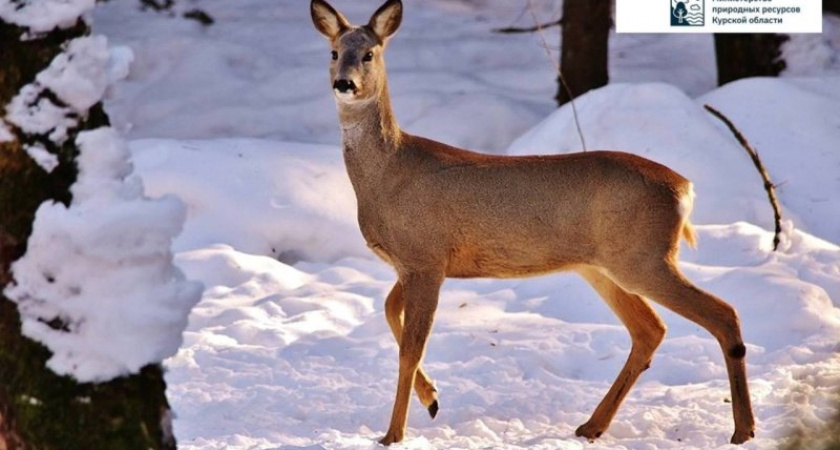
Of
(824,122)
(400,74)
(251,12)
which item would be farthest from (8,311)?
(251,12)

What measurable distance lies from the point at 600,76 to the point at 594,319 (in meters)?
4.45

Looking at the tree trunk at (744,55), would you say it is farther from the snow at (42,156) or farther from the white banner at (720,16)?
the snow at (42,156)

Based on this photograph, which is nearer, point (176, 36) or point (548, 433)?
point (548, 433)

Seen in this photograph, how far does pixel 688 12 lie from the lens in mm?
13227

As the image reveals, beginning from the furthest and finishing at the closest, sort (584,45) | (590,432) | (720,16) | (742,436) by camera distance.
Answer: (720,16)
(584,45)
(590,432)
(742,436)

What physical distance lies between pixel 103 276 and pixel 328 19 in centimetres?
248

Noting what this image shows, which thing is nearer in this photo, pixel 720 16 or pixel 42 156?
pixel 42 156

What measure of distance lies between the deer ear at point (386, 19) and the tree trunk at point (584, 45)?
18.2 feet

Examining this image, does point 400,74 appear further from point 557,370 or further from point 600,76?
point 557,370

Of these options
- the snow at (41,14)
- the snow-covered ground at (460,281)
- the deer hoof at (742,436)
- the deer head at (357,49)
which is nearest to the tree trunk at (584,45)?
the snow-covered ground at (460,281)

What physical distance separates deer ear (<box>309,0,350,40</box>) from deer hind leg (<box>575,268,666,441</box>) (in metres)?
1.56

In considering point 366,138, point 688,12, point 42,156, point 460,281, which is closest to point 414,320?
point 366,138

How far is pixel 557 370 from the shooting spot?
789 centimetres

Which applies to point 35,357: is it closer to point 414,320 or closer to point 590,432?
point 414,320
